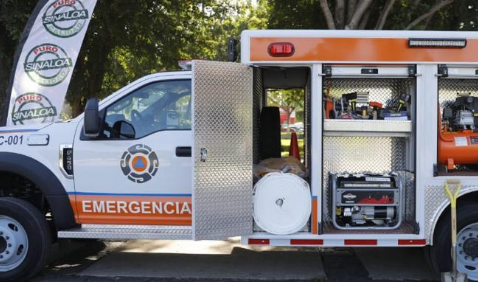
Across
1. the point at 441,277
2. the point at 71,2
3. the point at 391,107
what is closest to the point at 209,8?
the point at 71,2

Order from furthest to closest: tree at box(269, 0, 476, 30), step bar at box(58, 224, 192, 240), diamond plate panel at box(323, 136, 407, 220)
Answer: tree at box(269, 0, 476, 30), diamond plate panel at box(323, 136, 407, 220), step bar at box(58, 224, 192, 240)

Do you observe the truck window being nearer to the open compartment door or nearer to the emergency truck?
the emergency truck

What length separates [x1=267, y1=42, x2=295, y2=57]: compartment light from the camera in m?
4.70

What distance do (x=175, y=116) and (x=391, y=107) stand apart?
2353 mm

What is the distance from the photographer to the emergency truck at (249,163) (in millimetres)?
4707

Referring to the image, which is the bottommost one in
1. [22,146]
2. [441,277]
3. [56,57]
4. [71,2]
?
[441,277]

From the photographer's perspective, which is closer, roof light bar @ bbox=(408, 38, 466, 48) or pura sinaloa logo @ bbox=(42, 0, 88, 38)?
roof light bar @ bbox=(408, 38, 466, 48)

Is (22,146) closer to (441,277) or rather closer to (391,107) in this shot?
(391,107)

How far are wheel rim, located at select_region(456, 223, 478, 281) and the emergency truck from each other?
13 mm

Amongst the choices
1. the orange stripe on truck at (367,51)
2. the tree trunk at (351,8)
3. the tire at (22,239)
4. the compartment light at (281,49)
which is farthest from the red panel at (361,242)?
the tree trunk at (351,8)

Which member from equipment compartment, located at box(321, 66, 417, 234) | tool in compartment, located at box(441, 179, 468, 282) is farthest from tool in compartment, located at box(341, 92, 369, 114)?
tool in compartment, located at box(441, 179, 468, 282)

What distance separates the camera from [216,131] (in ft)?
15.2

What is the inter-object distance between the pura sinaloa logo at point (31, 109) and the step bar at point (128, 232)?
2820 mm

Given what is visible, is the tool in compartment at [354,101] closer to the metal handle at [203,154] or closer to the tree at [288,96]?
the metal handle at [203,154]
